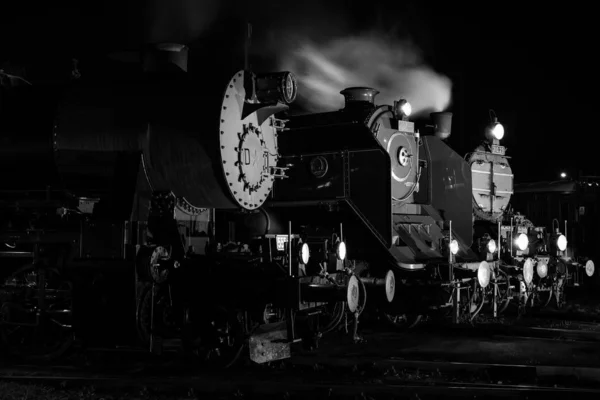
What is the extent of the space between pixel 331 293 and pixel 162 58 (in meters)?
2.90

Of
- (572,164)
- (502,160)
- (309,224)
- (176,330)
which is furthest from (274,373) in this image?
(572,164)

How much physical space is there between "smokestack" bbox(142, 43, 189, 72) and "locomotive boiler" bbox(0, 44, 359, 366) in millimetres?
14

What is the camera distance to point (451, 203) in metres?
11.5

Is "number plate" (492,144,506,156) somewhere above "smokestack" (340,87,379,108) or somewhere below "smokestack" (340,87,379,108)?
below

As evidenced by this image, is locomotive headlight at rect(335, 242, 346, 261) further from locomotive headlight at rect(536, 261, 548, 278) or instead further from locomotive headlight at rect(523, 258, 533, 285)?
locomotive headlight at rect(536, 261, 548, 278)

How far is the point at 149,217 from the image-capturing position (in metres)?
6.52

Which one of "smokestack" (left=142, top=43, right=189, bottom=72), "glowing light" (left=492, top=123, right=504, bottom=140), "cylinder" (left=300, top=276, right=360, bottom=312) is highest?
"glowing light" (left=492, top=123, right=504, bottom=140)

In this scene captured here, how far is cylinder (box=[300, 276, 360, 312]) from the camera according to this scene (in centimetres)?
683

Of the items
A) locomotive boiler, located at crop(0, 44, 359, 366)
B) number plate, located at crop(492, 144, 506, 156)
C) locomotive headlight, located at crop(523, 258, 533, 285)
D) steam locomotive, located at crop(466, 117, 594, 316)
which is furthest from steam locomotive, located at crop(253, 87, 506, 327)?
number plate, located at crop(492, 144, 506, 156)

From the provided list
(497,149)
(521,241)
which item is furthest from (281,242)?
(497,149)

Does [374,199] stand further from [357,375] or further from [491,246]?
[491,246]

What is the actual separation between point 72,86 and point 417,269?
16.5ft

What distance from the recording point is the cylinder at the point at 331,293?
6832mm

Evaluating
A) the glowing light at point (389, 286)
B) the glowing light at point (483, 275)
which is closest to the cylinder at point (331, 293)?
the glowing light at point (389, 286)
